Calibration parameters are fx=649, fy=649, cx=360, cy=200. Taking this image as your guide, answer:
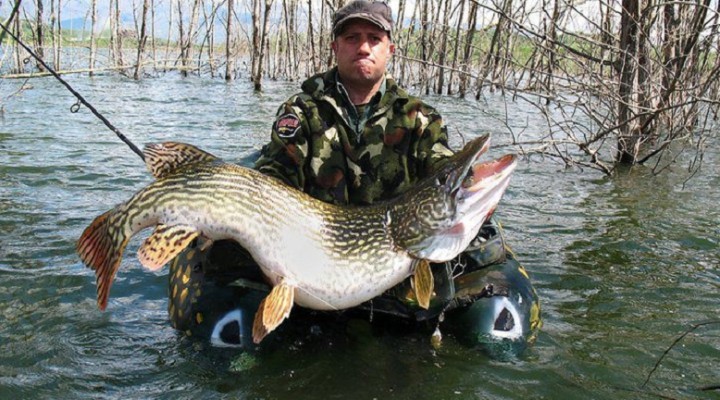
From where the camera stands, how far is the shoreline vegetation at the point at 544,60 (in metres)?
7.26

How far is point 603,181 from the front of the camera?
8.38m

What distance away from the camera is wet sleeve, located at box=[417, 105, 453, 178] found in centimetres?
428

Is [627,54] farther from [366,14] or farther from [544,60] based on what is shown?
[544,60]

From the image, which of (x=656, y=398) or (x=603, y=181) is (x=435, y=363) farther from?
(x=603, y=181)

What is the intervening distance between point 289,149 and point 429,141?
3.05ft

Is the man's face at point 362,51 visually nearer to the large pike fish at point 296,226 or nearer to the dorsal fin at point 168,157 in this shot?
the large pike fish at point 296,226

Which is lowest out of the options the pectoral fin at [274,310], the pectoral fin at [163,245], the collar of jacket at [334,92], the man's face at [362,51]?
the pectoral fin at [274,310]

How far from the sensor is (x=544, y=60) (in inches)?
826

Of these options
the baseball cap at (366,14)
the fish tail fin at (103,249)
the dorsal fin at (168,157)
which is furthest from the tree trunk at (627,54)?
the fish tail fin at (103,249)

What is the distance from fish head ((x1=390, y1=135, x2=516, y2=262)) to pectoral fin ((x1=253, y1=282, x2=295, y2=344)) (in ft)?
2.09

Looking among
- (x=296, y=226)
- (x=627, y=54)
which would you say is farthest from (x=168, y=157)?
(x=627, y=54)

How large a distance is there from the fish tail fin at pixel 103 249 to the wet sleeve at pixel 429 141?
200cm

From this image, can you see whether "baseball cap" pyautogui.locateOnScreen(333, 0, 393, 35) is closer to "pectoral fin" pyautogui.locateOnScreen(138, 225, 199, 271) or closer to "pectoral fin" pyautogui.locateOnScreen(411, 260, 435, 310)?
"pectoral fin" pyautogui.locateOnScreen(411, 260, 435, 310)

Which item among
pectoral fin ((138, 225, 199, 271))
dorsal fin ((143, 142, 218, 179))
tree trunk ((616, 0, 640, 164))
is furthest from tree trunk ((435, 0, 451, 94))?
pectoral fin ((138, 225, 199, 271))
